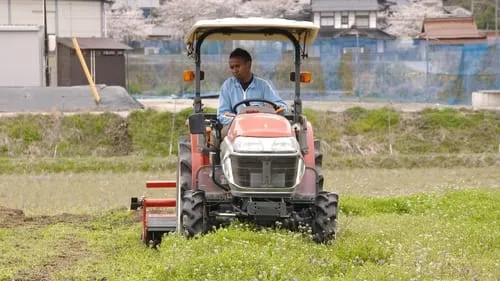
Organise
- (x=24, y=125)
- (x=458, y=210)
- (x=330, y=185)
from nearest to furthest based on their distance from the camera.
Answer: (x=458, y=210), (x=330, y=185), (x=24, y=125)

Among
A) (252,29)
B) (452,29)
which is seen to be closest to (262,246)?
(252,29)

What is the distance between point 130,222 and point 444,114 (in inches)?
651

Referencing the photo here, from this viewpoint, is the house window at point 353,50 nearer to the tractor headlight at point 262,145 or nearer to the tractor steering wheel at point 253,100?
the tractor steering wheel at point 253,100

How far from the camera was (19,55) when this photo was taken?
117 ft

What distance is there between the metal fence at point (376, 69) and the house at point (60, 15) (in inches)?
336

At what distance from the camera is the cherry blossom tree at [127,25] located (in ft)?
201

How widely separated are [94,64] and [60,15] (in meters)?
5.00

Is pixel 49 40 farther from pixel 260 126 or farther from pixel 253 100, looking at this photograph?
pixel 260 126

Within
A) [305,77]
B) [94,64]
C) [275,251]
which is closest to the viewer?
[275,251]

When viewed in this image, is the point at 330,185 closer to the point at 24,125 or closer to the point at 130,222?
the point at 130,222

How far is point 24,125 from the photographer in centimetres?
2608

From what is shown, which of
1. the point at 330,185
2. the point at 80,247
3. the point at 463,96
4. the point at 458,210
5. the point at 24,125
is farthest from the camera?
the point at 463,96

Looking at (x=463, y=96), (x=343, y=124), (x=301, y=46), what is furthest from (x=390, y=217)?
(x=463, y=96)

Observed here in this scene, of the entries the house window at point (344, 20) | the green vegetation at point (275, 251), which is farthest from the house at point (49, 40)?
the green vegetation at point (275, 251)
